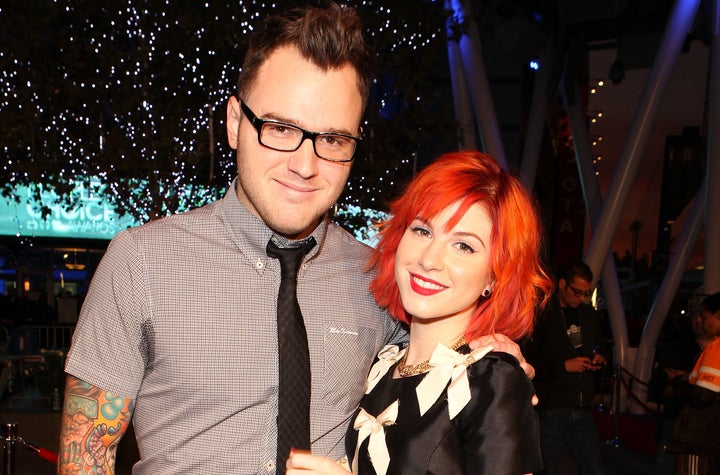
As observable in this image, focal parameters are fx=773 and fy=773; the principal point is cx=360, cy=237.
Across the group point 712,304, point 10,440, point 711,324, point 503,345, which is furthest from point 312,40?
point 712,304

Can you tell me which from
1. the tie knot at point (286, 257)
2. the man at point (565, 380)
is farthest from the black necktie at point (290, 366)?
the man at point (565, 380)

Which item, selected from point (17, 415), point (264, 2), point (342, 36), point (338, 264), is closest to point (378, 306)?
point (338, 264)

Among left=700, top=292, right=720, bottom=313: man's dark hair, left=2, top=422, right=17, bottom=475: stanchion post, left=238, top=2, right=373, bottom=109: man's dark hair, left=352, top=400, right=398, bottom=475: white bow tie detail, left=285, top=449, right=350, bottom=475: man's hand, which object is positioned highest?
left=238, top=2, right=373, bottom=109: man's dark hair

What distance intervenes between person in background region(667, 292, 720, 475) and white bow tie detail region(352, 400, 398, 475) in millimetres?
3765

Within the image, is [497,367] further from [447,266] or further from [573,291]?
[573,291]

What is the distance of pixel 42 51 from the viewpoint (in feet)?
19.6

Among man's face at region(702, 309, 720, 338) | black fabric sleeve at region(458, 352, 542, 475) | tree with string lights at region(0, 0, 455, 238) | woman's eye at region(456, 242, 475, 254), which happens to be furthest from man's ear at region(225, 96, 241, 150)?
man's face at region(702, 309, 720, 338)

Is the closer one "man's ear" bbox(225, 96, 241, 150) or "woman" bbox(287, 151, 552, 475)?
"woman" bbox(287, 151, 552, 475)

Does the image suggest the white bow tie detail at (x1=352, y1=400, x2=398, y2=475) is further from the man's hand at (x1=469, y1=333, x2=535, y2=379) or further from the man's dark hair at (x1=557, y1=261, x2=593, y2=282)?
the man's dark hair at (x1=557, y1=261, x2=593, y2=282)

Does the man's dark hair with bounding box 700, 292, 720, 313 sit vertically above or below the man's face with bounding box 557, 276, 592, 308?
above

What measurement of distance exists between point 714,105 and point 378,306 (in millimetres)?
7947

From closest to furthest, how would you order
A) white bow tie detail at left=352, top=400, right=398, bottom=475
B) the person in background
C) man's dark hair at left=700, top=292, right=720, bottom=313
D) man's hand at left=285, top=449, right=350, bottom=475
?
man's hand at left=285, top=449, right=350, bottom=475 < white bow tie detail at left=352, top=400, right=398, bottom=475 < the person in background < man's dark hair at left=700, top=292, right=720, bottom=313

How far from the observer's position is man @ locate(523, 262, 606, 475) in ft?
17.6

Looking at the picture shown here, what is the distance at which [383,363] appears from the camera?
2.16 meters
